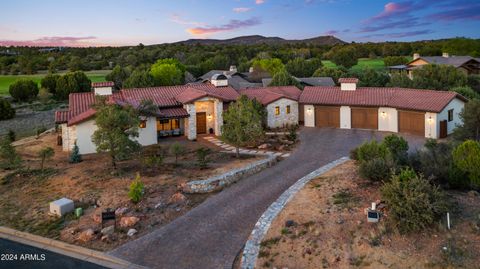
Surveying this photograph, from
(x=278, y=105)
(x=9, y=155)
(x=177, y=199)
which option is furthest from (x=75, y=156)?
(x=278, y=105)

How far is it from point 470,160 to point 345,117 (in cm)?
1784

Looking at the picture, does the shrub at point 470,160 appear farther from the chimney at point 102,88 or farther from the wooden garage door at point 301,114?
the chimney at point 102,88

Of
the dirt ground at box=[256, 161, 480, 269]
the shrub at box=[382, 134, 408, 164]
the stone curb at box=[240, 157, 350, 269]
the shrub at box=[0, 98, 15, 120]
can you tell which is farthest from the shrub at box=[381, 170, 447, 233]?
the shrub at box=[0, 98, 15, 120]

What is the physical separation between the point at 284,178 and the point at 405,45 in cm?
11303

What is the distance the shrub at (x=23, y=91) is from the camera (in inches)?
2616

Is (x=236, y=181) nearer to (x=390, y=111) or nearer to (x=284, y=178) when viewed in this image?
(x=284, y=178)

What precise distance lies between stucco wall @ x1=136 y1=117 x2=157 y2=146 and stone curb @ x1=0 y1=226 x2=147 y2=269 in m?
12.9

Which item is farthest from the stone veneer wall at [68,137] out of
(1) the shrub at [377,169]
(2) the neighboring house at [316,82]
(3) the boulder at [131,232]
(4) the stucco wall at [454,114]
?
(2) the neighboring house at [316,82]

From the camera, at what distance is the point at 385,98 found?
110 ft

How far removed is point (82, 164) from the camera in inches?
985

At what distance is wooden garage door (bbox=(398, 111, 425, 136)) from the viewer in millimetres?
30972

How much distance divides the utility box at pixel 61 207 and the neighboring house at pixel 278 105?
19.4 meters

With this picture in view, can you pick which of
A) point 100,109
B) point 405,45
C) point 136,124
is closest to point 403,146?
point 136,124

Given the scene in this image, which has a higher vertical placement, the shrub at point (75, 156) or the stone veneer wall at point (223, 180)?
the shrub at point (75, 156)
